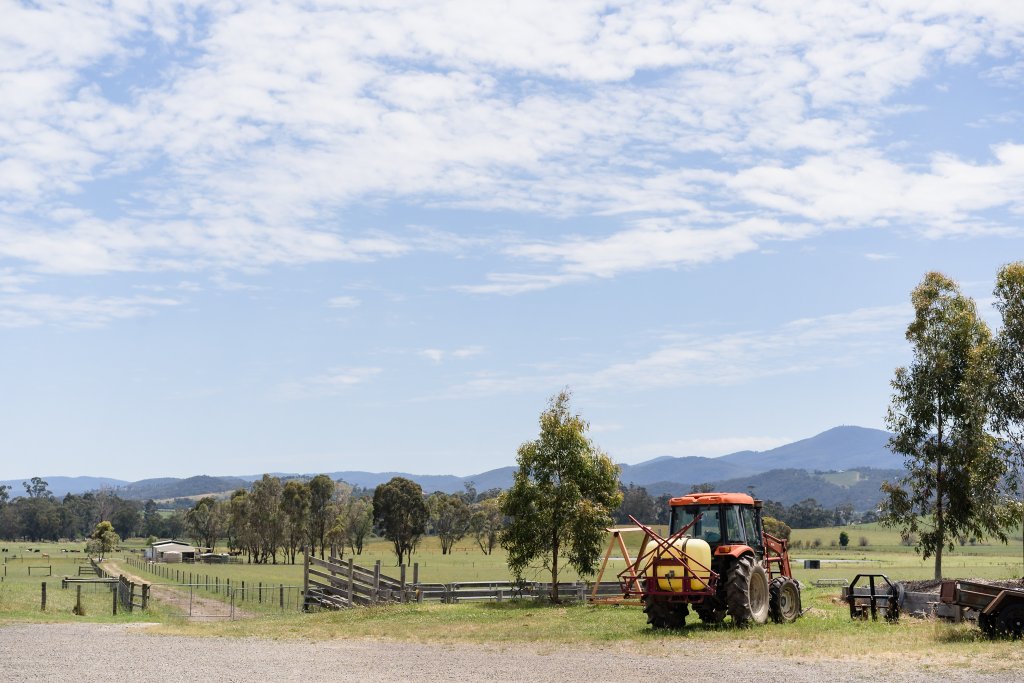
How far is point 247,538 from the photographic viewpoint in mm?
113375

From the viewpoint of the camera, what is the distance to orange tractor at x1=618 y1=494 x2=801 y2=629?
1992 centimetres

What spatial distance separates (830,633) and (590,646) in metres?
4.73

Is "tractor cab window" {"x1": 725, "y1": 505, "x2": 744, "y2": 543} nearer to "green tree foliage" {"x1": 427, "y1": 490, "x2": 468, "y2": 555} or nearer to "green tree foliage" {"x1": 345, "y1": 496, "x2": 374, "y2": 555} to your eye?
"green tree foliage" {"x1": 345, "y1": 496, "x2": 374, "y2": 555}

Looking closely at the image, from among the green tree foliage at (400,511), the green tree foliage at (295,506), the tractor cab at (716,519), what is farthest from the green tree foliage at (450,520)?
the tractor cab at (716,519)

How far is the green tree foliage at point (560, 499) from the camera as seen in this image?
3005cm

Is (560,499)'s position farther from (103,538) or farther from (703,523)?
(103,538)

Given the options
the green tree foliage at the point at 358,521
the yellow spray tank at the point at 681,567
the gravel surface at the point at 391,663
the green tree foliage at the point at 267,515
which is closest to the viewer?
the gravel surface at the point at 391,663

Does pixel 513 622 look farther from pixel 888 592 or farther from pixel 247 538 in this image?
pixel 247 538

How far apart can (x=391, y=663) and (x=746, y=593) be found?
295 inches

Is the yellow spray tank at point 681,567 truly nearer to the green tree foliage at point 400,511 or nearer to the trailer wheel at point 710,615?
the trailer wheel at point 710,615

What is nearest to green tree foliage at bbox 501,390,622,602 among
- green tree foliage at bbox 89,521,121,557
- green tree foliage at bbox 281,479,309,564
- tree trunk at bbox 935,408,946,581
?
tree trunk at bbox 935,408,946,581

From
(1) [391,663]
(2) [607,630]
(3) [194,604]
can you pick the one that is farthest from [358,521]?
(1) [391,663]

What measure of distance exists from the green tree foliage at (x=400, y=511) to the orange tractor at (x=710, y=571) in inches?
3244

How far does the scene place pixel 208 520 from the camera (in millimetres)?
145000
